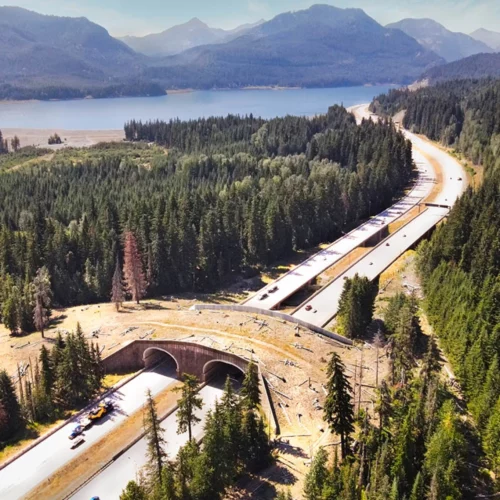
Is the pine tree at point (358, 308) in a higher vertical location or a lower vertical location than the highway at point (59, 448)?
higher

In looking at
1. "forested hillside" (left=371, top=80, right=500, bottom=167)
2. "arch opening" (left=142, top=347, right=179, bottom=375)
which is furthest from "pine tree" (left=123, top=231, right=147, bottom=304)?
"forested hillside" (left=371, top=80, right=500, bottom=167)

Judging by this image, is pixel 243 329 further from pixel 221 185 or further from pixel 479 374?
pixel 221 185

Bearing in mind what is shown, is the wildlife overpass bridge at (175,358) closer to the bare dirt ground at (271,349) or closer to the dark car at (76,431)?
the bare dirt ground at (271,349)

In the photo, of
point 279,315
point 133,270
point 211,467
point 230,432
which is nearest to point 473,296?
point 279,315

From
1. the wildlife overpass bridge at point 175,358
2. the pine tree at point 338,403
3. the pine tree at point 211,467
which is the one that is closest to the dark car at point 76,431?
the wildlife overpass bridge at point 175,358

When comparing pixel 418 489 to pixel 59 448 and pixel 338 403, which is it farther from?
pixel 59 448

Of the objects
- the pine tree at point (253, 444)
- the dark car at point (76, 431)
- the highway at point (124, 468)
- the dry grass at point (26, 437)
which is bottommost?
the highway at point (124, 468)

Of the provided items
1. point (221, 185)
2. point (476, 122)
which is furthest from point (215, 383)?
point (476, 122)
